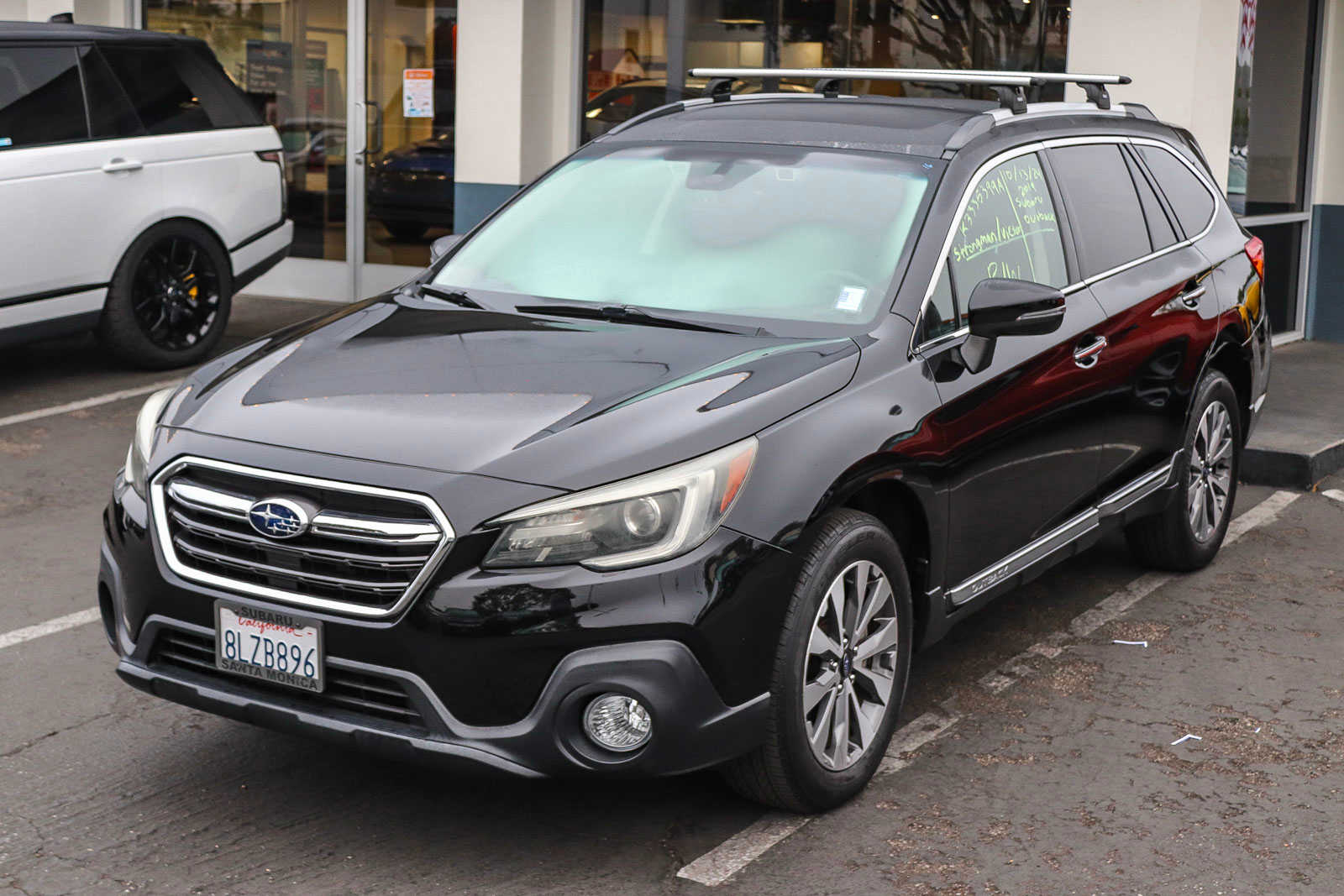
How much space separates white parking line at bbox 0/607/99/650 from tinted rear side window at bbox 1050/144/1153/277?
11.3 feet

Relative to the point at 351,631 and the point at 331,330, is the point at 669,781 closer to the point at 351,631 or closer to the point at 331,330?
the point at 351,631

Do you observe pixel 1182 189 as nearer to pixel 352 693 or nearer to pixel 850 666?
pixel 850 666

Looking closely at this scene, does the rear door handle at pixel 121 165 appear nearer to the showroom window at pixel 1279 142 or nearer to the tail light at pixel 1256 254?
the tail light at pixel 1256 254

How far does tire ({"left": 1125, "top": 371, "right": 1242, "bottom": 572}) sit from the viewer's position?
19.7ft

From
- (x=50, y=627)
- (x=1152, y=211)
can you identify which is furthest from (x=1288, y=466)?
(x=50, y=627)

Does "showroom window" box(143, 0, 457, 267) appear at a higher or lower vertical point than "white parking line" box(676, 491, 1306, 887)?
higher

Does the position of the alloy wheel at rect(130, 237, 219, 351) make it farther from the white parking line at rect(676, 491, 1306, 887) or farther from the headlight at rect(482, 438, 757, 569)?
the headlight at rect(482, 438, 757, 569)

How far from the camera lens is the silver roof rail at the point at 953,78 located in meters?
5.17

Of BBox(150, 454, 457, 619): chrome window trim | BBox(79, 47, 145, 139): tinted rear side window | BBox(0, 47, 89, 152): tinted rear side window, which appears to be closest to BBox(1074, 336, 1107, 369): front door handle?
BBox(150, 454, 457, 619): chrome window trim

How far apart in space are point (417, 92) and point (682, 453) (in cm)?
917

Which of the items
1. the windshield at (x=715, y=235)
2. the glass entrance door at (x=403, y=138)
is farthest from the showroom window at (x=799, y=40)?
the windshield at (x=715, y=235)

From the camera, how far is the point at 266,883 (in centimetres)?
366

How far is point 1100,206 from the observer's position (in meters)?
5.45

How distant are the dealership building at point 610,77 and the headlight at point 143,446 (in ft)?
22.2
